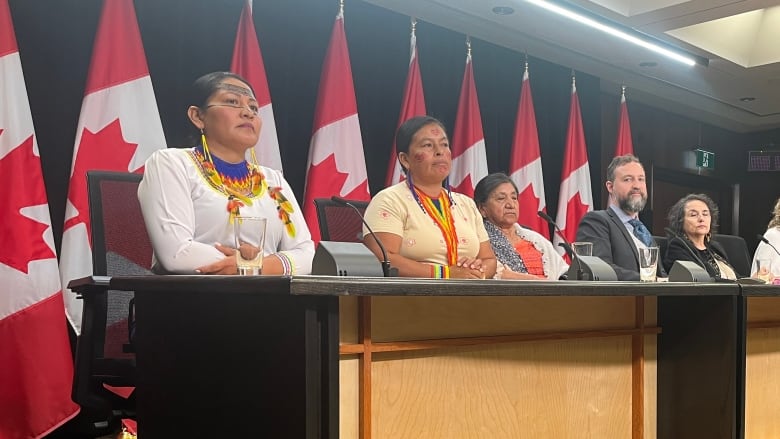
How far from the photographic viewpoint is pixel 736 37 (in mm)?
5160

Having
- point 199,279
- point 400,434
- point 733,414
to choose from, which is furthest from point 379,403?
point 733,414

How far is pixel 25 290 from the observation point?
258 centimetres

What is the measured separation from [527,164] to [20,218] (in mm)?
3215

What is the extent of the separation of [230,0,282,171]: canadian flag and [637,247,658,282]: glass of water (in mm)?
1905

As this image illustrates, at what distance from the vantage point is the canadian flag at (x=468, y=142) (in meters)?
4.56

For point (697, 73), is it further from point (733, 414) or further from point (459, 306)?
point (459, 306)

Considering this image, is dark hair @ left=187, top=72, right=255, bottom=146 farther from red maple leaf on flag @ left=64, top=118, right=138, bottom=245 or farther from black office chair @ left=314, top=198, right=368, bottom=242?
red maple leaf on flag @ left=64, top=118, right=138, bottom=245

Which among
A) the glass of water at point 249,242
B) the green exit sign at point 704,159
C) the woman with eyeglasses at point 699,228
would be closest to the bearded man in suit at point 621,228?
the woman with eyeglasses at point 699,228

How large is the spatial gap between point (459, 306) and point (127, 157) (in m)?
1.99

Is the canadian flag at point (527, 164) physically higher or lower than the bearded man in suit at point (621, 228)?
higher

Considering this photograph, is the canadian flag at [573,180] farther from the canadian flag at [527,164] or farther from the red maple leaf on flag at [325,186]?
the red maple leaf on flag at [325,186]

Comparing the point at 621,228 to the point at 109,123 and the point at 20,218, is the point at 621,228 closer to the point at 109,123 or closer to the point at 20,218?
the point at 109,123

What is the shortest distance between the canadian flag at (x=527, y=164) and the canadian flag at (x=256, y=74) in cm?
195

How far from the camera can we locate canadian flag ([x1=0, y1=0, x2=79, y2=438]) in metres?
2.55
